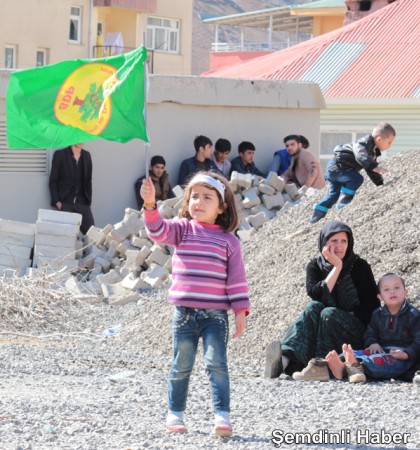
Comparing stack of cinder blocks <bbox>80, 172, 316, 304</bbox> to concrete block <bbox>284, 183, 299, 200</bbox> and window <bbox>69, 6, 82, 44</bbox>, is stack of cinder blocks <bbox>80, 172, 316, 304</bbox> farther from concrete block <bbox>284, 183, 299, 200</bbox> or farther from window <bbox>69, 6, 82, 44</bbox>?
window <bbox>69, 6, 82, 44</bbox>

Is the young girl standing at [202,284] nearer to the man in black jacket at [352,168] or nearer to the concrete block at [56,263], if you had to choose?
the man in black jacket at [352,168]

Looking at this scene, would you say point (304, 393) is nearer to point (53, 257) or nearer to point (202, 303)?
point (202, 303)

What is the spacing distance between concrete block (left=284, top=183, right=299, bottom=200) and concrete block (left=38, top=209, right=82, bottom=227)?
295cm

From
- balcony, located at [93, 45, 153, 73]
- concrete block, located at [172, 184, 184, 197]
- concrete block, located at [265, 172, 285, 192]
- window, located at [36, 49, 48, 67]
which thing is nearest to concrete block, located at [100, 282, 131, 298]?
concrete block, located at [172, 184, 184, 197]

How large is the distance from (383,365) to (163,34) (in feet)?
171

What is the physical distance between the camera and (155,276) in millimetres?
15734

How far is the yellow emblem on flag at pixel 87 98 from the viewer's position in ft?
27.4

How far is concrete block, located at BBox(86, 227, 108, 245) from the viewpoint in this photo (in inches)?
701

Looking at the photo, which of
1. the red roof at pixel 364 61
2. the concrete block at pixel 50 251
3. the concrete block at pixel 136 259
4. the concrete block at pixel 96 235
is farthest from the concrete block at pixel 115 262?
the red roof at pixel 364 61

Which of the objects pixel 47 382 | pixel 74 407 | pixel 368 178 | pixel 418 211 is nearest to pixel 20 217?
pixel 368 178

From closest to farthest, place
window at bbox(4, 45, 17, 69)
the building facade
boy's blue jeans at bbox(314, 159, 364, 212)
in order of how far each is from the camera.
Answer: boy's blue jeans at bbox(314, 159, 364, 212) → the building facade → window at bbox(4, 45, 17, 69)

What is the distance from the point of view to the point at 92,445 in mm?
6965

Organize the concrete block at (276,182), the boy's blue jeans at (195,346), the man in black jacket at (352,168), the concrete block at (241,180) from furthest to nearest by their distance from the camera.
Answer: the concrete block at (276,182) < the concrete block at (241,180) < the man in black jacket at (352,168) < the boy's blue jeans at (195,346)

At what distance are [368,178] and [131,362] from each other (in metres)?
4.25
